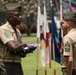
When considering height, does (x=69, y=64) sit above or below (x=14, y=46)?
below

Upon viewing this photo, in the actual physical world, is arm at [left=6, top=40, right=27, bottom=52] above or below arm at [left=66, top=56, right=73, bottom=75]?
above

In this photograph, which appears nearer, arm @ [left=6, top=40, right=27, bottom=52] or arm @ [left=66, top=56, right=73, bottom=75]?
arm @ [left=66, top=56, right=73, bottom=75]

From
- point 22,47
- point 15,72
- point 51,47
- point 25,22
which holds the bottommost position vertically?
point 25,22

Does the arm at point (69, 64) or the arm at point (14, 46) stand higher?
the arm at point (14, 46)

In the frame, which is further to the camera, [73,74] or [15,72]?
[15,72]

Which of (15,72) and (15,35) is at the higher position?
(15,35)

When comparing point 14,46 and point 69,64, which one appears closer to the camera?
point 69,64

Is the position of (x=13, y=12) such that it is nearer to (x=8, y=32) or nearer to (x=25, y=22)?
(x=8, y=32)

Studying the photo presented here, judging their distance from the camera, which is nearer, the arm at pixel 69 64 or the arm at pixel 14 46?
the arm at pixel 69 64

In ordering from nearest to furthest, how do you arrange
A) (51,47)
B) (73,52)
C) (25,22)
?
(73,52), (51,47), (25,22)

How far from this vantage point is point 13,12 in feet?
24.7

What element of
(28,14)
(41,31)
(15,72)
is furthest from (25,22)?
(15,72)

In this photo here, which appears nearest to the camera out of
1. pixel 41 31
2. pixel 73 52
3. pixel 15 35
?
pixel 73 52

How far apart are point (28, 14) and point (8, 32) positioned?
159ft
